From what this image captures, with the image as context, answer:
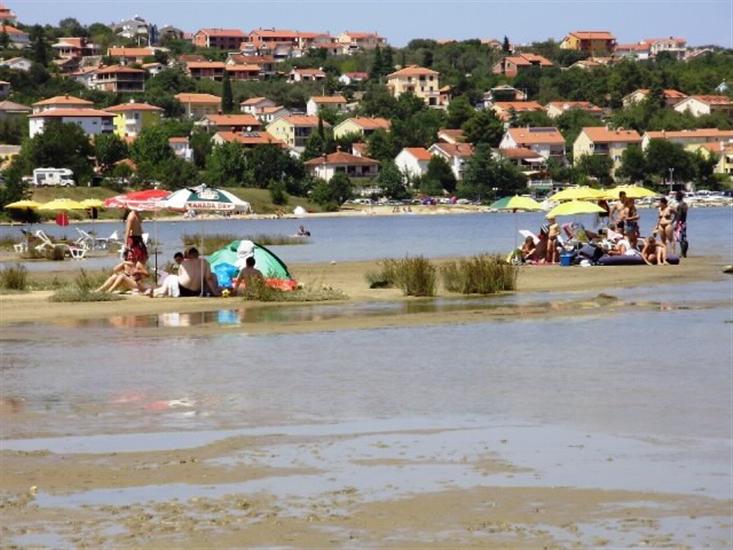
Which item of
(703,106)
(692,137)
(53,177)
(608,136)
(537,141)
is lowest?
(53,177)

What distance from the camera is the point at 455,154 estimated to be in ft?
472

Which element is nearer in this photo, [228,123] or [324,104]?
[228,123]

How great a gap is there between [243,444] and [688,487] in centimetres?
363

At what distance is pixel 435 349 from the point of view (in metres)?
19.2

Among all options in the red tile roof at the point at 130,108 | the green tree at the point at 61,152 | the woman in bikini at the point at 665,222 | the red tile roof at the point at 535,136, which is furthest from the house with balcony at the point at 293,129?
the woman in bikini at the point at 665,222

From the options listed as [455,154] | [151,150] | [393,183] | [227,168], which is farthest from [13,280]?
[455,154]

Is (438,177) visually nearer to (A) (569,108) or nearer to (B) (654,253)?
(A) (569,108)

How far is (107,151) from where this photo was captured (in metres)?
124

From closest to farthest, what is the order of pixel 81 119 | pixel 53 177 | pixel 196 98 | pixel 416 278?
1. pixel 416 278
2. pixel 53 177
3. pixel 81 119
4. pixel 196 98

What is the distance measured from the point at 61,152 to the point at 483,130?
49.1 m

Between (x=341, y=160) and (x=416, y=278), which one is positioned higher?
(x=341, y=160)

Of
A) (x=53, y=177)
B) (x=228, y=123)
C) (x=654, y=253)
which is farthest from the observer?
(x=228, y=123)

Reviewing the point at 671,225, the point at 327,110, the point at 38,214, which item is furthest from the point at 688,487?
the point at 327,110

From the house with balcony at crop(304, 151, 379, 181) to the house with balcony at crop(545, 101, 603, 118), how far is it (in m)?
38.6
